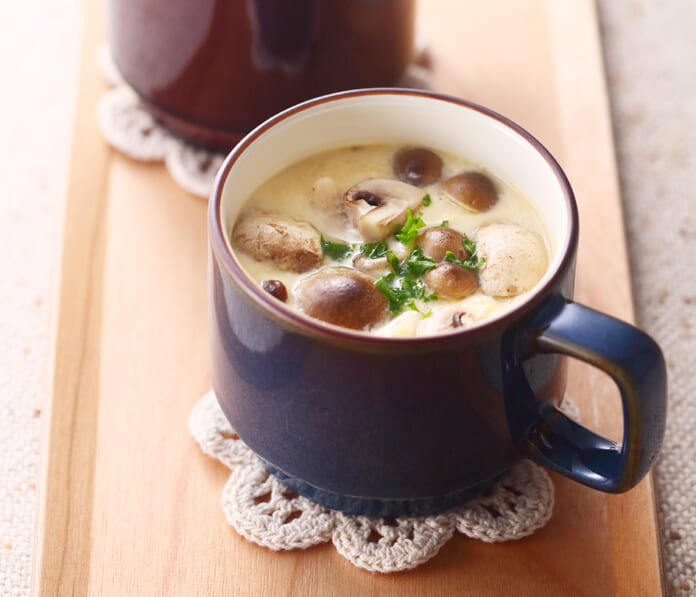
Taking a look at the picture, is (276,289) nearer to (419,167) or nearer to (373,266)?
(373,266)

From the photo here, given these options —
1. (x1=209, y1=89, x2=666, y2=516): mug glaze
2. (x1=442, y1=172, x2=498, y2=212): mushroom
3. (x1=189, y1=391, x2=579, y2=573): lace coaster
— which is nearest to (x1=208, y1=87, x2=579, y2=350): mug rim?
(x1=209, y1=89, x2=666, y2=516): mug glaze

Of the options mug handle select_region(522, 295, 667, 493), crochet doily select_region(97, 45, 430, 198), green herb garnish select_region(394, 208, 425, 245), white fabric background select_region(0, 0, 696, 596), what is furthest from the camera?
crochet doily select_region(97, 45, 430, 198)

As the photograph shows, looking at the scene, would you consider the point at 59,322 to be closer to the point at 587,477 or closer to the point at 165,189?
the point at 165,189

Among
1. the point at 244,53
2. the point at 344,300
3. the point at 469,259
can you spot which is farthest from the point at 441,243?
the point at 244,53

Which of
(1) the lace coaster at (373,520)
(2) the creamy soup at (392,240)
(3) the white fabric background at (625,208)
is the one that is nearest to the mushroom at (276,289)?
(2) the creamy soup at (392,240)

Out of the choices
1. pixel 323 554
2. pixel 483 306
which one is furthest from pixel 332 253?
pixel 323 554

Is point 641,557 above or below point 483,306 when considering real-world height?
below

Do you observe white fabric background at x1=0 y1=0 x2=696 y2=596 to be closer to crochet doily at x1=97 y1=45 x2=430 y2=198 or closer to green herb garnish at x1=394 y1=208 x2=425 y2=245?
crochet doily at x1=97 y1=45 x2=430 y2=198
